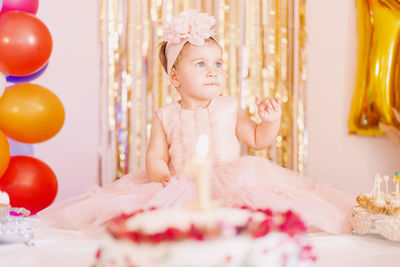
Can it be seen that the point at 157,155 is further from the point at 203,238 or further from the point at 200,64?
the point at 203,238

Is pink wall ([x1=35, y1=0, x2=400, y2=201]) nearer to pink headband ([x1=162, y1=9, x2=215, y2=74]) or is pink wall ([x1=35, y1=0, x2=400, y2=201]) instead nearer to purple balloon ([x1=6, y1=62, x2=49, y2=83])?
purple balloon ([x1=6, y1=62, x2=49, y2=83])

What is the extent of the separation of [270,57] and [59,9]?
1123mm

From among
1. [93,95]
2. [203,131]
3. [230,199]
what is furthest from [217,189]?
[93,95]

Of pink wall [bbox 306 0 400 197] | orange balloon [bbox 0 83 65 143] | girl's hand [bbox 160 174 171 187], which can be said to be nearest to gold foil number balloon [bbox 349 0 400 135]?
pink wall [bbox 306 0 400 197]

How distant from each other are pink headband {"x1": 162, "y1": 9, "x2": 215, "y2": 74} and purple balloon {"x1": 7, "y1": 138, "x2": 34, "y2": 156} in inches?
40.4

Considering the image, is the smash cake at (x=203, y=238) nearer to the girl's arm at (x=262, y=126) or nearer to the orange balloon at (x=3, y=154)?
the girl's arm at (x=262, y=126)

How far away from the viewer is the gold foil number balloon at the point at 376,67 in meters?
2.45

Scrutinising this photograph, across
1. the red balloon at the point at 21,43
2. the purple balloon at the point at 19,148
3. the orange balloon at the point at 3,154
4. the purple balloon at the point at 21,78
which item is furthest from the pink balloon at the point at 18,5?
the purple balloon at the point at 19,148

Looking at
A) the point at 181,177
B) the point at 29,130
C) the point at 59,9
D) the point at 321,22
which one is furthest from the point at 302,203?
the point at 59,9

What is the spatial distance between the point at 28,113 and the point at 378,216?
4.59ft

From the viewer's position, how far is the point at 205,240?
27.5 inches

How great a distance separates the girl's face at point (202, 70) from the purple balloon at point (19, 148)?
1061 mm

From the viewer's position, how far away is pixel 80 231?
153 centimetres

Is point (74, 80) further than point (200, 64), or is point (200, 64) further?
point (74, 80)
